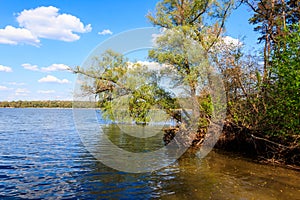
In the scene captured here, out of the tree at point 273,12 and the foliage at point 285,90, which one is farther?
the tree at point 273,12

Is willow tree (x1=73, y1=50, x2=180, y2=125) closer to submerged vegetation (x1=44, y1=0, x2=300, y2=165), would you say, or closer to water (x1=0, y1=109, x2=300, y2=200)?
submerged vegetation (x1=44, y1=0, x2=300, y2=165)

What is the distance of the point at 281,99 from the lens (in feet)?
41.8

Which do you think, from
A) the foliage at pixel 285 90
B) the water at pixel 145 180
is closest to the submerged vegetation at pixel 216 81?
the foliage at pixel 285 90

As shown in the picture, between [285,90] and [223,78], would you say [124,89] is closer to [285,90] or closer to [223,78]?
[223,78]

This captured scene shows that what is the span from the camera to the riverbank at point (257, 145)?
1323cm

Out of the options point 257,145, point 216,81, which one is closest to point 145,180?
point 257,145

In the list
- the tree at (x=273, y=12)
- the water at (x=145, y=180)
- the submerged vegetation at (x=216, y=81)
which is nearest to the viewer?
the water at (x=145, y=180)

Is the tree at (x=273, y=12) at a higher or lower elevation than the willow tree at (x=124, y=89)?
higher

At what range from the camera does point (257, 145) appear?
15.9m

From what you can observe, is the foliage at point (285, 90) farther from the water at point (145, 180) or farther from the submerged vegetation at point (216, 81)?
the water at point (145, 180)

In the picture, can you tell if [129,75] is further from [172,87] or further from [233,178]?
[233,178]

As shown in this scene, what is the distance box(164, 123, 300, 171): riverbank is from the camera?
13.2m

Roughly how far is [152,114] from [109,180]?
→ 10.1 metres

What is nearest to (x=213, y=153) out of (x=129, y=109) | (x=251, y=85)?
(x=251, y=85)
